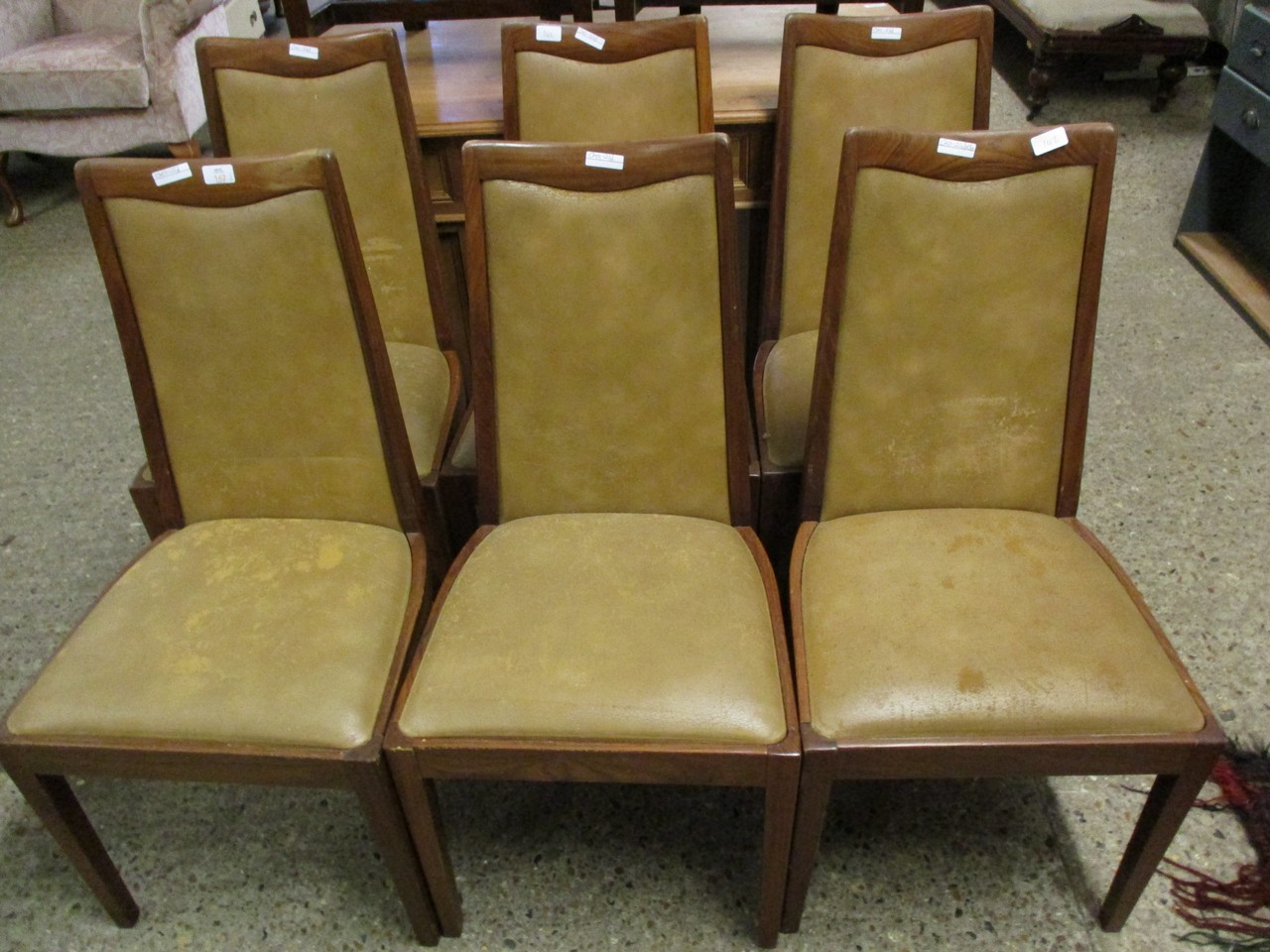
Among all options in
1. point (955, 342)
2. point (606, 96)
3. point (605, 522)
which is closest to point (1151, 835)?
point (955, 342)

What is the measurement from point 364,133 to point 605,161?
0.68 metres

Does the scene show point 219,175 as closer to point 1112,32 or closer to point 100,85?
point 100,85

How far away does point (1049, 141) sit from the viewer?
1.10 meters

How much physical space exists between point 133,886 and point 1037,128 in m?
1.58

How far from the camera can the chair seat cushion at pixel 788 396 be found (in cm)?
149

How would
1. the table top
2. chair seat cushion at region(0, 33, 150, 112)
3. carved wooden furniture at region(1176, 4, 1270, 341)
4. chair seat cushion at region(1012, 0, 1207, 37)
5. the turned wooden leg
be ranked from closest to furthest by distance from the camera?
the table top < carved wooden furniture at region(1176, 4, 1270, 341) < chair seat cushion at region(0, 33, 150, 112) < the turned wooden leg < chair seat cushion at region(1012, 0, 1207, 37)

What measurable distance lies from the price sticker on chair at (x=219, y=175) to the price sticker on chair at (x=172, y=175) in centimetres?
2

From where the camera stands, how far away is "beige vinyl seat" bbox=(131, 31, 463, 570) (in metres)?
1.58

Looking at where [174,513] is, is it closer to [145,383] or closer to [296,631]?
[145,383]

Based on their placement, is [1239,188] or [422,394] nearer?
[422,394]

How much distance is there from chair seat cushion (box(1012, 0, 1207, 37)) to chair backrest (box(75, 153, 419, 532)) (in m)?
3.22

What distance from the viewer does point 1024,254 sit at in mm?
1137

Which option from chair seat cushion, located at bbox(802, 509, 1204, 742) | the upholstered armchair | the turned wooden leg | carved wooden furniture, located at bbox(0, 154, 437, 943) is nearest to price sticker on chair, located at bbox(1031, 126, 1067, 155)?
chair seat cushion, located at bbox(802, 509, 1204, 742)

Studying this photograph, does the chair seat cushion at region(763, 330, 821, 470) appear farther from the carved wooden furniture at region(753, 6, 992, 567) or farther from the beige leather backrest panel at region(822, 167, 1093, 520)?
the beige leather backrest panel at region(822, 167, 1093, 520)
